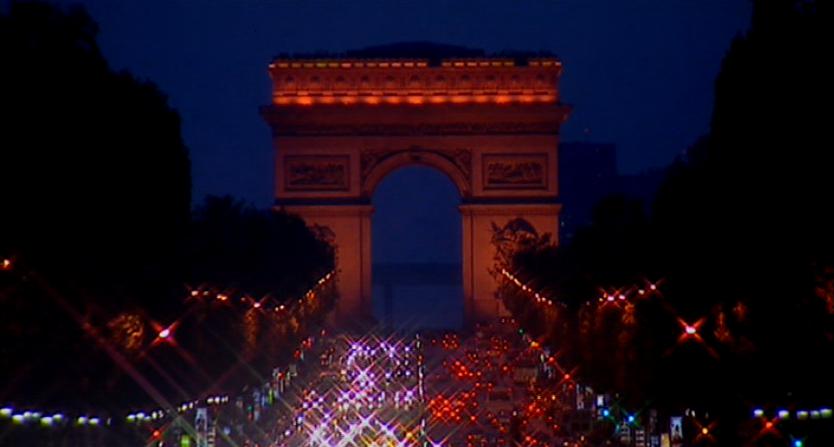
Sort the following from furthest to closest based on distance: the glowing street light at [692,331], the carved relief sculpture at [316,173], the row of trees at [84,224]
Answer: the carved relief sculpture at [316,173]
the glowing street light at [692,331]
the row of trees at [84,224]

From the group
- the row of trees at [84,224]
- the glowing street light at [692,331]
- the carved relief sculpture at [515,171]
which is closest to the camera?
the row of trees at [84,224]

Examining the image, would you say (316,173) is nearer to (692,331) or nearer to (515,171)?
(515,171)

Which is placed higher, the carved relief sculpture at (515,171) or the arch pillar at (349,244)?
the carved relief sculpture at (515,171)

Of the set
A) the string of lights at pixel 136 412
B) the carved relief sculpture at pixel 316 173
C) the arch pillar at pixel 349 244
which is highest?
the carved relief sculpture at pixel 316 173

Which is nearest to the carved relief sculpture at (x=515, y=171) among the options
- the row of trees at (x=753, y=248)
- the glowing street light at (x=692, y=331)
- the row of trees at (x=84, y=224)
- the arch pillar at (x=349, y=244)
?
the arch pillar at (x=349, y=244)

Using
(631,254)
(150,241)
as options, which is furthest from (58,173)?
(631,254)

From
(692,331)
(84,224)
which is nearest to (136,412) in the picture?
(84,224)

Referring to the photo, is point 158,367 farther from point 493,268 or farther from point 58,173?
point 493,268

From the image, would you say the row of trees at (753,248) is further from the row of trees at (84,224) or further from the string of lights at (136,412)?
the row of trees at (84,224)
